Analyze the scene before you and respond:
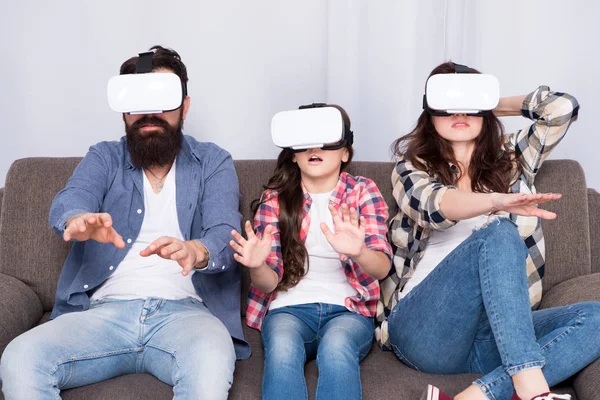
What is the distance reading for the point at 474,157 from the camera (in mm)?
2066

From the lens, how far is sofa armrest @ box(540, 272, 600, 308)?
6.43 feet

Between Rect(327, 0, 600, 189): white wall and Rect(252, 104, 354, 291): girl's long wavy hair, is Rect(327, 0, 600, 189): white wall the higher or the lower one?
the higher one

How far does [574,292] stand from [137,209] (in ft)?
3.86

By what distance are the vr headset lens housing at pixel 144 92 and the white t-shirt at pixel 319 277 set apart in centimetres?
49

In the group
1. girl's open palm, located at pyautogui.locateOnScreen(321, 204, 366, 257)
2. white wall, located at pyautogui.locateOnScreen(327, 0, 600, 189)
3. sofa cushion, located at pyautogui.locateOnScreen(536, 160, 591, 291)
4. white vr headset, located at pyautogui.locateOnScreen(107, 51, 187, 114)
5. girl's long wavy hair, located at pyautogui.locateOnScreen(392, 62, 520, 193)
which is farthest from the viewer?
white wall, located at pyautogui.locateOnScreen(327, 0, 600, 189)

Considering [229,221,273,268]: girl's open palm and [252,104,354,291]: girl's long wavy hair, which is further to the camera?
[252,104,354,291]: girl's long wavy hair

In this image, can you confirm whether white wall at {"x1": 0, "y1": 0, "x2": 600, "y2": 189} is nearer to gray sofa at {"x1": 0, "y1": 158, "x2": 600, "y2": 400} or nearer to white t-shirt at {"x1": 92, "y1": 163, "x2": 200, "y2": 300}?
gray sofa at {"x1": 0, "y1": 158, "x2": 600, "y2": 400}

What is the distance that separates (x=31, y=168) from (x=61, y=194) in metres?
0.34

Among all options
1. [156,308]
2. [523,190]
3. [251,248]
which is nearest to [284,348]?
[251,248]

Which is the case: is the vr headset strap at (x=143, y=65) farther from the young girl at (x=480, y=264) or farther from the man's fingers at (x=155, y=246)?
the young girl at (x=480, y=264)

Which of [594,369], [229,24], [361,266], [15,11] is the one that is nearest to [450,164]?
[361,266]

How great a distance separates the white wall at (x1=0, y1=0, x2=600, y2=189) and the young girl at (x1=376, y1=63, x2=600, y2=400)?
54 centimetres

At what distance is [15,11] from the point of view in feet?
9.16

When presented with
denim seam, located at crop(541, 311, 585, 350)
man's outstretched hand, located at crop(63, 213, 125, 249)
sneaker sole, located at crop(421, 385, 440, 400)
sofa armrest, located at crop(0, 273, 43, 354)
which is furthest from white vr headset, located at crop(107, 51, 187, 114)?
denim seam, located at crop(541, 311, 585, 350)
